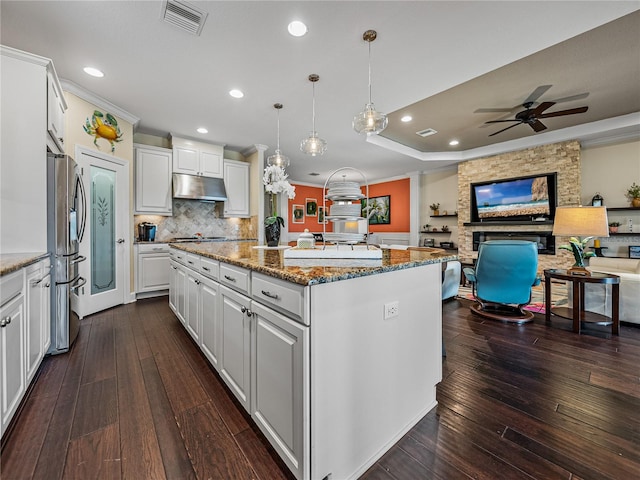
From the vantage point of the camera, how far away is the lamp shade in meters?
2.71

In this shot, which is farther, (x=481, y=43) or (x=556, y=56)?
(x=556, y=56)

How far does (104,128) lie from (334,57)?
10.3 feet

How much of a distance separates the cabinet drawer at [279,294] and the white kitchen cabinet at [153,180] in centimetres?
387

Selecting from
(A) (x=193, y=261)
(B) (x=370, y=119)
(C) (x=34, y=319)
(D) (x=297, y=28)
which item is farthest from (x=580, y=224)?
(C) (x=34, y=319)

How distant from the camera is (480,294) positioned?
3.40 m

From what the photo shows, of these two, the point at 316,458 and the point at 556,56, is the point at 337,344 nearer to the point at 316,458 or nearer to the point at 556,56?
the point at 316,458

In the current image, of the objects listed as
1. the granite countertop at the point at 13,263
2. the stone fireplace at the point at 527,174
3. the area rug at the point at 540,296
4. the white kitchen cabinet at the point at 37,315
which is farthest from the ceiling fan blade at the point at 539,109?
the white kitchen cabinet at the point at 37,315

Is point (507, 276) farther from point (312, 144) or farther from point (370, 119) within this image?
point (312, 144)

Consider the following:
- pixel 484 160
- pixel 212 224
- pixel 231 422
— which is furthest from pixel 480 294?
pixel 212 224

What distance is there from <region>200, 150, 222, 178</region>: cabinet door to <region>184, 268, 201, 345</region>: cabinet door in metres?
2.98

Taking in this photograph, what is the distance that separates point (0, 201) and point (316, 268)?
97.5 inches

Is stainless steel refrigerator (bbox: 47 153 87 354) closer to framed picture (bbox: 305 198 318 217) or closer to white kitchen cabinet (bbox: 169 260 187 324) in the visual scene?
white kitchen cabinet (bbox: 169 260 187 324)

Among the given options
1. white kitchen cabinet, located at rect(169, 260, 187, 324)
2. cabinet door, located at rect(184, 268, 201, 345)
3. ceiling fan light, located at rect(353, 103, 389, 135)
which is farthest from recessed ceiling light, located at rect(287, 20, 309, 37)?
white kitchen cabinet, located at rect(169, 260, 187, 324)

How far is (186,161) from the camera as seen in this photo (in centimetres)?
457
